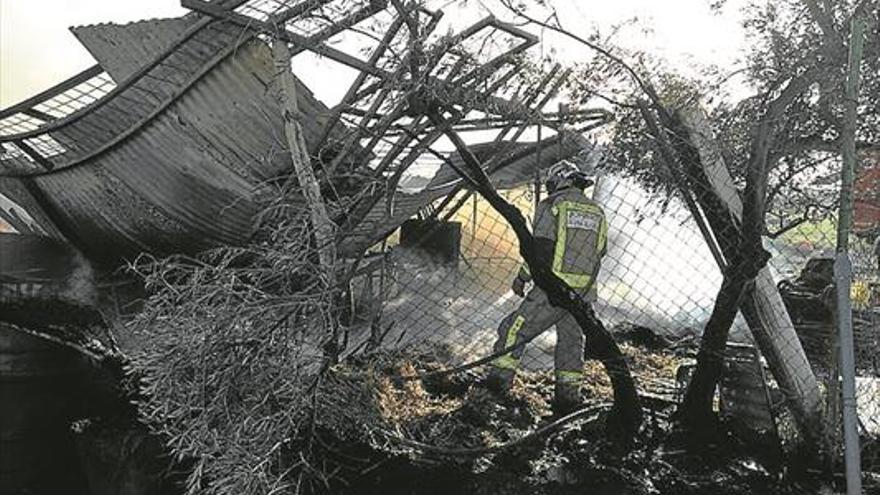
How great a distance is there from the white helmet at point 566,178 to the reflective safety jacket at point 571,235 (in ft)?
0.15

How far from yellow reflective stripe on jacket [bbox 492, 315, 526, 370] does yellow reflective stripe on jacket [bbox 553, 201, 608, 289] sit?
1.56ft

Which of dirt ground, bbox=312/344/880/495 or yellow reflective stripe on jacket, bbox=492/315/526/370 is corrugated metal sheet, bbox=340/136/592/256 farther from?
yellow reflective stripe on jacket, bbox=492/315/526/370

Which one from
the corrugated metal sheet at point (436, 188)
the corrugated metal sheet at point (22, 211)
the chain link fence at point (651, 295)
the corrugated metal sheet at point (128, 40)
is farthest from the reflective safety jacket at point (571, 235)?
the corrugated metal sheet at point (22, 211)

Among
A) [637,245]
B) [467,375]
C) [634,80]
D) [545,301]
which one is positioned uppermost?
[634,80]

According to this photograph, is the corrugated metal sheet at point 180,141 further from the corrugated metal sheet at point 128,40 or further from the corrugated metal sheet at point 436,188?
the corrugated metal sheet at point 436,188

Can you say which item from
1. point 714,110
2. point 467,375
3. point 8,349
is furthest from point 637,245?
point 8,349

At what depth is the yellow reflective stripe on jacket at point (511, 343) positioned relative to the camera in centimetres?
504

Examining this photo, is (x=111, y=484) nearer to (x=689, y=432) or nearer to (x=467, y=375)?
(x=467, y=375)

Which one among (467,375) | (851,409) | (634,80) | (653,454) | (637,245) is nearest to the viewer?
(851,409)

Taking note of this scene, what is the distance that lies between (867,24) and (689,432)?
2.70m

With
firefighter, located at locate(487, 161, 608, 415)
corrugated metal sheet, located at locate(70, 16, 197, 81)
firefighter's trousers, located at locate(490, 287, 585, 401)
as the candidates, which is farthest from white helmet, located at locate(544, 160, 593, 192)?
corrugated metal sheet, located at locate(70, 16, 197, 81)

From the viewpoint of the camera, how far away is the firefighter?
4.84 m

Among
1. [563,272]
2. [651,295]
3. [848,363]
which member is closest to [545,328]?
[563,272]

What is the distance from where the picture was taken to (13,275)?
662cm
